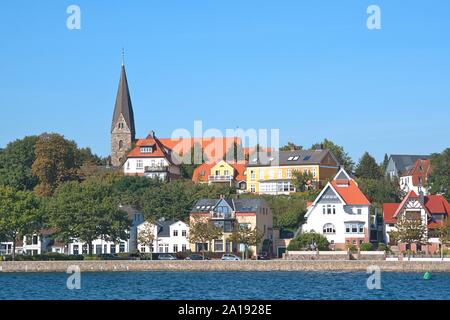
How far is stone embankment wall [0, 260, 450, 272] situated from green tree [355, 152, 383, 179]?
1986 inches

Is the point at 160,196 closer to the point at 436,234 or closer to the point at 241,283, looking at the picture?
the point at 436,234

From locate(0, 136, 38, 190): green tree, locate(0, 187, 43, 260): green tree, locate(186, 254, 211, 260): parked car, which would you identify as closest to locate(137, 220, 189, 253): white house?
locate(186, 254, 211, 260): parked car

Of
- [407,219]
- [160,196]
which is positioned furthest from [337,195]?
[160,196]

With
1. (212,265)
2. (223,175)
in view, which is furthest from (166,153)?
(212,265)

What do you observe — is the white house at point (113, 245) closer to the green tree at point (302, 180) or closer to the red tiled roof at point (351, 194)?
the green tree at point (302, 180)

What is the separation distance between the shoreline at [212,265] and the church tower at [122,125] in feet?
227

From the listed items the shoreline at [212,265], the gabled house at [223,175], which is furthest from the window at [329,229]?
the gabled house at [223,175]

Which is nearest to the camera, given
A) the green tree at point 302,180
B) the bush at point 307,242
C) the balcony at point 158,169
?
the bush at point 307,242

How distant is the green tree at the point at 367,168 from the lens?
12050 centimetres

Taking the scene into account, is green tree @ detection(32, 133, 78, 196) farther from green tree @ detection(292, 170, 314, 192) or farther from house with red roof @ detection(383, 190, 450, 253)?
house with red roof @ detection(383, 190, 450, 253)

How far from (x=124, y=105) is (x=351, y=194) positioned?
6688 cm

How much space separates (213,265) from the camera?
240 feet

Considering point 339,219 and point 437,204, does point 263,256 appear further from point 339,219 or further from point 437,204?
point 437,204
